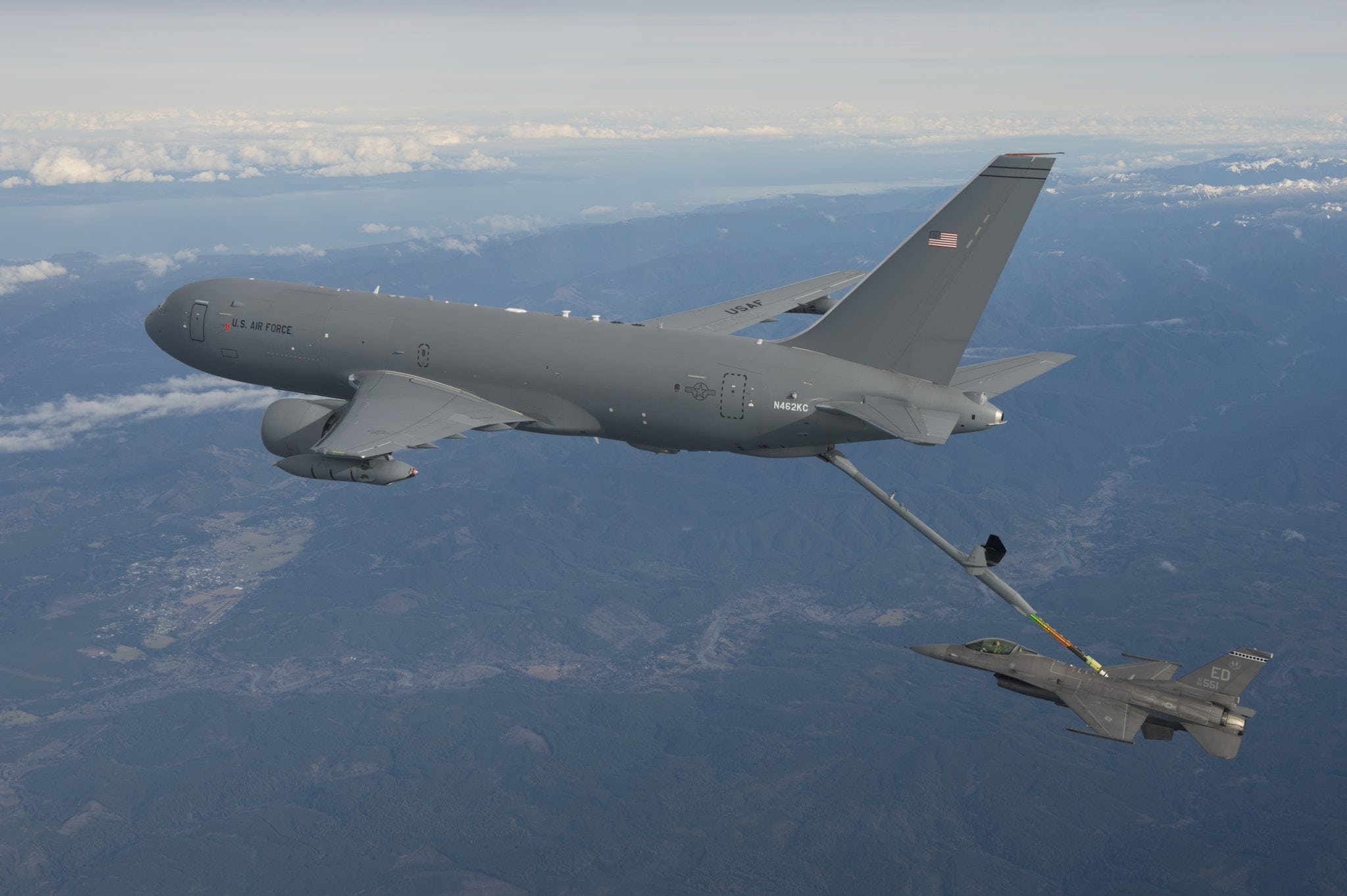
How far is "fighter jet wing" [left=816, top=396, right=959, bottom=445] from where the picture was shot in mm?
44375

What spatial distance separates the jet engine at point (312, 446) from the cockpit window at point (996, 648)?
123 ft

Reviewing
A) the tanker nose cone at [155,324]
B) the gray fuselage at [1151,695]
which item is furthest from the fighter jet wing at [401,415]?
the gray fuselage at [1151,695]

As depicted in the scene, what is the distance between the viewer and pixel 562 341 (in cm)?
5228

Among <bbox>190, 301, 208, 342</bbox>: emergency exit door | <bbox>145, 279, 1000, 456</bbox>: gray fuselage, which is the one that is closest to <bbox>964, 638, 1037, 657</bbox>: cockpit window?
<bbox>145, 279, 1000, 456</bbox>: gray fuselage

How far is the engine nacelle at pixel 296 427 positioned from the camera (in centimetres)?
5094

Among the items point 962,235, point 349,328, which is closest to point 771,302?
point 962,235

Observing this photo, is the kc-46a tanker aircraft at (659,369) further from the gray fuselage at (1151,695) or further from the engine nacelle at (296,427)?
the gray fuselage at (1151,695)

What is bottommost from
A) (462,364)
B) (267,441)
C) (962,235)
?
(267,441)

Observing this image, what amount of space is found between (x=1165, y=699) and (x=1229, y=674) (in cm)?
633

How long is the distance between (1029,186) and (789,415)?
1438 cm

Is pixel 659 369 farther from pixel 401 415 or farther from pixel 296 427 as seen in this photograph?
pixel 296 427

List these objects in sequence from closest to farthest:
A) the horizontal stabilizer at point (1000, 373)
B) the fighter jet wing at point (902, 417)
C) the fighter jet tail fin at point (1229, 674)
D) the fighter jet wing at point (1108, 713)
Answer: the fighter jet wing at point (902, 417), the horizontal stabilizer at point (1000, 373), the fighter jet wing at point (1108, 713), the fighter jet tail fin at point (1229, 674)

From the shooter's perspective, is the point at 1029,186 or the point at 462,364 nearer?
the point at 1029,186

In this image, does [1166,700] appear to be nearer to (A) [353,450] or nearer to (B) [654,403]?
(B) [654,403]
